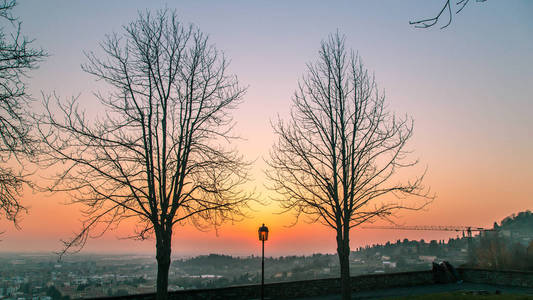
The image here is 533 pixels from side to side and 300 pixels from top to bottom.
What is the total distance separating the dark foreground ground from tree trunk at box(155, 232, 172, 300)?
25.7ft

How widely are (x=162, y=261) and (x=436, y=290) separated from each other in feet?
47.8

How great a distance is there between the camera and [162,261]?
1080 centimetres

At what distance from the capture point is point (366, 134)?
13.6 meters

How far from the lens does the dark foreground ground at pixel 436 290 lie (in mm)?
16328

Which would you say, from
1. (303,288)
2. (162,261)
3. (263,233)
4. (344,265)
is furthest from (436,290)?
(162,261)

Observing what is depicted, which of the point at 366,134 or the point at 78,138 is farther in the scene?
the point at 366,134

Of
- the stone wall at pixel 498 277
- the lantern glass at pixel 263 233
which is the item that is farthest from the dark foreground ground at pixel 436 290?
the lantern glass at pixel 263 233

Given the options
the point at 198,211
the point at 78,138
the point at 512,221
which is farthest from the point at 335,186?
the point at 512,221

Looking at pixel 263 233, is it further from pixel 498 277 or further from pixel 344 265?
pixel 498 277

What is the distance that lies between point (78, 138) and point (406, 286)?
60.6 ft

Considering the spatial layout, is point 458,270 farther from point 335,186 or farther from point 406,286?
point 335,186

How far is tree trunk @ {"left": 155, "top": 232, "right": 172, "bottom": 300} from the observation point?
1071 centimetres

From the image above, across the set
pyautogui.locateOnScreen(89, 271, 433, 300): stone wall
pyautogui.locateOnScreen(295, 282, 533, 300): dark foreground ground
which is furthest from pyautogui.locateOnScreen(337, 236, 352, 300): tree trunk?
pyautogui.locateOnScreen(89, 271, 433, 300): stone wall

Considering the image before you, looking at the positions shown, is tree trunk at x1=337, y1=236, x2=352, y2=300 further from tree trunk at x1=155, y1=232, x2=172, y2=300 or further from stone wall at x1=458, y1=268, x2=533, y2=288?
stone wall at x1=458, y1=268, x2=533, y2=288
